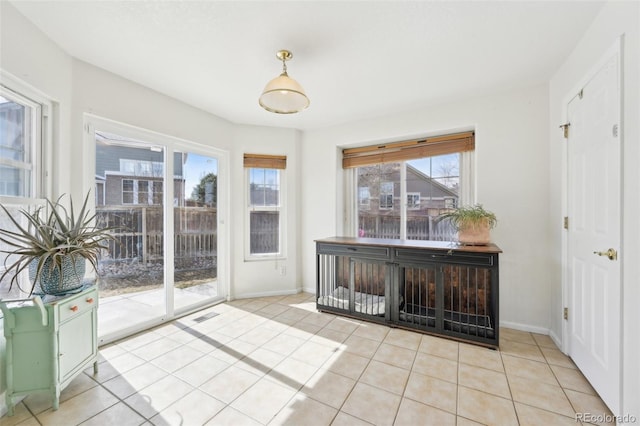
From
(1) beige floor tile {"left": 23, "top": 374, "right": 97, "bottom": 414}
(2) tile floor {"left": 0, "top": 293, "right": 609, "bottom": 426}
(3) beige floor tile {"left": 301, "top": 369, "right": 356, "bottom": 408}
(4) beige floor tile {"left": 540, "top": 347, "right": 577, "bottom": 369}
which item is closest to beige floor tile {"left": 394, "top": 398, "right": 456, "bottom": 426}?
(2) tile floor {"left": 0, "top": 293, "right": 609, "bottom": 426}

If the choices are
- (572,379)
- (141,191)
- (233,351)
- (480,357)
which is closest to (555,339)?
(572,379)

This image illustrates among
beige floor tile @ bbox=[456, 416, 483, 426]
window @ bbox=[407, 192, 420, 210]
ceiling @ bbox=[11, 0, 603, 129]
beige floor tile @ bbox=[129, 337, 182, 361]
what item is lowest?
beige floor tile @ bbox=[129, 337, 182, 361]

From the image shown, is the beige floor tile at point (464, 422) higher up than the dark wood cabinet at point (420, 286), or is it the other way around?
the dark wood cabinet at point (420, 286)

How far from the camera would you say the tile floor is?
1.58 m

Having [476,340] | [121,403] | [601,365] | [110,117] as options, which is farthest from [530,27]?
[121,403]

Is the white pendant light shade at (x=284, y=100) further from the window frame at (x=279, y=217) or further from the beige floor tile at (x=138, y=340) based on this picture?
the beige floor tile at (x=138, y=340)

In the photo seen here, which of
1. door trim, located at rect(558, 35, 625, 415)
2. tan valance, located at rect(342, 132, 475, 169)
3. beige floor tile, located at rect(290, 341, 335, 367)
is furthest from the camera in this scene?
tan valance, located at rect(342, 132, 475, 169)

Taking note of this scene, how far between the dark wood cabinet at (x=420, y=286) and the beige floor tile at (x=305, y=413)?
1.38 m

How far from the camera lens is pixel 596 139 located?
1.75 meters

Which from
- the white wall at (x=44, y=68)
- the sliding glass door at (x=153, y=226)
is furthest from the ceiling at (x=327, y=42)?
the sliding glass door at (x=153, y=226)

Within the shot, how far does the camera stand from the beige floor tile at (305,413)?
152 centimetres

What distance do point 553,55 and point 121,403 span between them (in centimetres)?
408

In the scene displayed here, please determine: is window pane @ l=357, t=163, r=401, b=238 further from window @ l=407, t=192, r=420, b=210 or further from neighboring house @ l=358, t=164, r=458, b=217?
window @ l=407, t=192, r=420, b=210

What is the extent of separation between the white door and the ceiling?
560 mm
